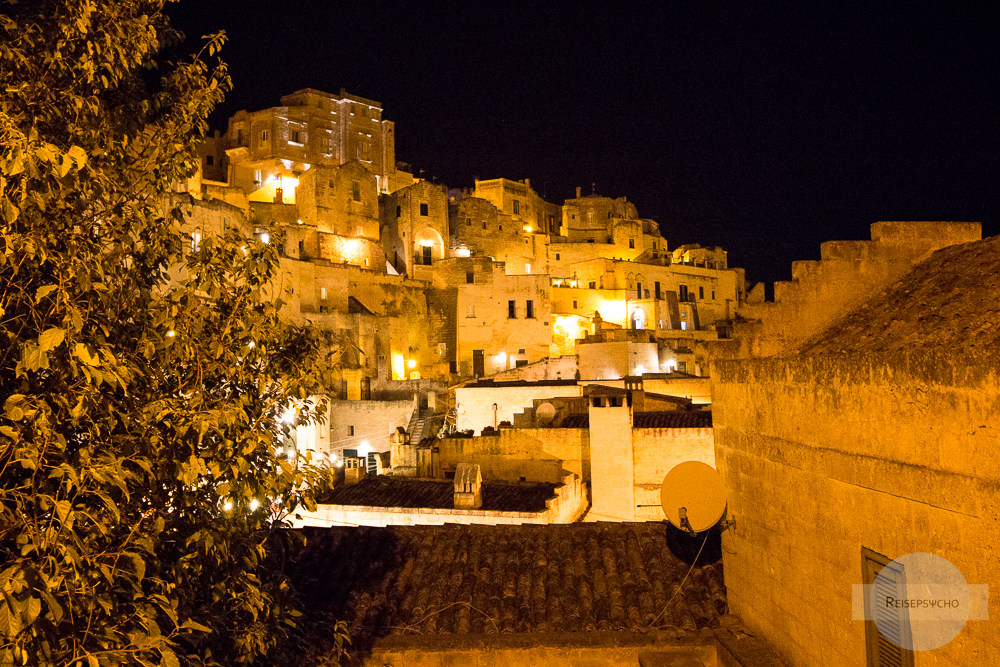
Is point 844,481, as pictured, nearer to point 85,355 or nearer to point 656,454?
point 85,355

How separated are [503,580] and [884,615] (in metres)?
4.59

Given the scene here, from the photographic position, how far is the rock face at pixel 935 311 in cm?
404

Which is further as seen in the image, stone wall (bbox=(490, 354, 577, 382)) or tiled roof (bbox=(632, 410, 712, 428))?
stone wall (bbox=(490, 354, 577, 382))

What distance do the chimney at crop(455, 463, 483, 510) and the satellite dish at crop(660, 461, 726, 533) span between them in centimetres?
943

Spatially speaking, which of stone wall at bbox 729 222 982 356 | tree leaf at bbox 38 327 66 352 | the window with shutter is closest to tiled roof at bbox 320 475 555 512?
stone wall at bbox 729 222 982 356

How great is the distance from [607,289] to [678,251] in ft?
42.3

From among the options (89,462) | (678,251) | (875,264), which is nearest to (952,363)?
(875,264)

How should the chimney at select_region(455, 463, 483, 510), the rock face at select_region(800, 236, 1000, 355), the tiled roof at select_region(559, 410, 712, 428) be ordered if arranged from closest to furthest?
the rock face at select_region(800, 236, 1000, 355) → the chimney at select_region(455, 463, 483, 510) → the tiled roof at select_region(559, 410, 712, 428)

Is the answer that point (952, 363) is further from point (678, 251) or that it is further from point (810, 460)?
point (678, 251)

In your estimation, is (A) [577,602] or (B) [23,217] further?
(A) [577,602]

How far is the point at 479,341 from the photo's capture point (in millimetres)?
45031

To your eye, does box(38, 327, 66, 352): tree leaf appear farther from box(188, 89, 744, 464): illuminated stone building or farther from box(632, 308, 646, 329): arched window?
box(632, 308, 646, 329): arched window

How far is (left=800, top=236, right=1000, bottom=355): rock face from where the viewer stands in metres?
4.04

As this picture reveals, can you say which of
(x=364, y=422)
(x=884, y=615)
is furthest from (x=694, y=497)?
(x=364, y=422)
